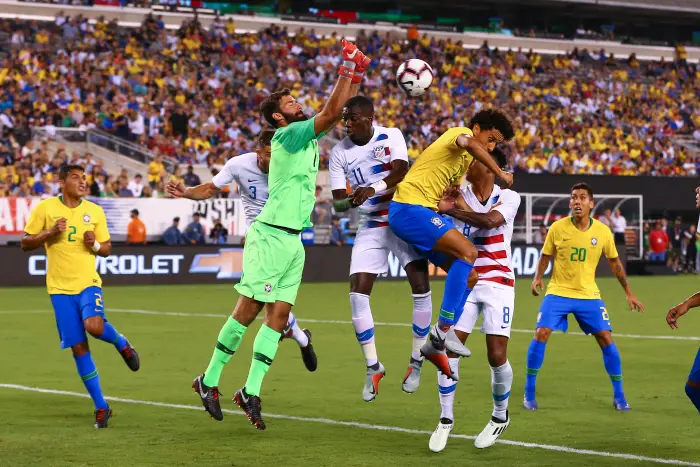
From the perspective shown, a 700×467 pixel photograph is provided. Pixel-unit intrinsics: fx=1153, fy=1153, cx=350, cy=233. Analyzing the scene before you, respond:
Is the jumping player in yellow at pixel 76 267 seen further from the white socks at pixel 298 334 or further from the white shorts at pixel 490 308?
the white shorts at pixel 490 308

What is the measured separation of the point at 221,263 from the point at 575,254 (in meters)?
20.5

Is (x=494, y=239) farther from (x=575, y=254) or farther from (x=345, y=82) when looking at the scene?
(x=575, y=254)

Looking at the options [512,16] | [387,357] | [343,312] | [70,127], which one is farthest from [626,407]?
[512,16]

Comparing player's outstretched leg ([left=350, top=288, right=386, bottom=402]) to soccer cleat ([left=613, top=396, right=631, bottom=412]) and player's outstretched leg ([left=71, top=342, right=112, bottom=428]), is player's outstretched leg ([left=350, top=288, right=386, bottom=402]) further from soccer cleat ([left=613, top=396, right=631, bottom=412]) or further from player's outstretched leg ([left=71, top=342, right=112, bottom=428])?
player's outstretched leg ([left=71, top=342, right=112, bottom=428])

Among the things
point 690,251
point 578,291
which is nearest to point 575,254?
point 578,291

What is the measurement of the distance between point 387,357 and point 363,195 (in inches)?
230

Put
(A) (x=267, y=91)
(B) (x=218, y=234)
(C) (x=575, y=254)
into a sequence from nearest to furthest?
(C) (x=575, y=254)
(B) (x=218, y=234)
(A) (x=267, y=91)

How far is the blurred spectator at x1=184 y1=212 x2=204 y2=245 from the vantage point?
30.9m

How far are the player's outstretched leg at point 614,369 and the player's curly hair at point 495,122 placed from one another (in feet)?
9.78

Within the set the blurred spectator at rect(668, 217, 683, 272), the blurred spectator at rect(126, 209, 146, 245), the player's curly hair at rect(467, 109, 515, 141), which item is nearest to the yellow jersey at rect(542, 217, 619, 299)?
the player's curly hair at rect(467, 109, 515, 141)

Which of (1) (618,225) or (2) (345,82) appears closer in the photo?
(2) (345,82)

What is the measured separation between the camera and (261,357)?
9219mm

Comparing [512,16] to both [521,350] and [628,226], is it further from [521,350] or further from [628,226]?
[521,350]

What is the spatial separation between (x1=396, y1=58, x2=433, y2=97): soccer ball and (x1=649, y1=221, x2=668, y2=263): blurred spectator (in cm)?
3062
